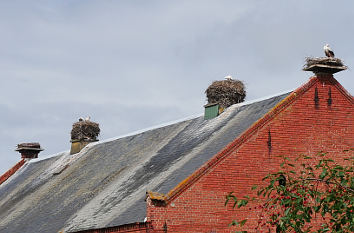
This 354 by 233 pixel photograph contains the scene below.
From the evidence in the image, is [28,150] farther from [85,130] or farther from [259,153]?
[259,153]

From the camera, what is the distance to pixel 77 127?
126 ft

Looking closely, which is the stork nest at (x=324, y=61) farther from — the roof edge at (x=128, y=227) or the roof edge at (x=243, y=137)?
the roof edge at (x=128, y=227)

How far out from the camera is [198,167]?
21938mm

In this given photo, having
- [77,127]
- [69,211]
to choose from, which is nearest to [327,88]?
[69,211]

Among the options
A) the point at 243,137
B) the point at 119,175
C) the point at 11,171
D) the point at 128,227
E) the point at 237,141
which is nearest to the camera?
the point at 128,227

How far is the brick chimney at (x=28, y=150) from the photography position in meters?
43.2

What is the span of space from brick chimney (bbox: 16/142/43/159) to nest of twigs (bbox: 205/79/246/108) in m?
Answer: 17.5

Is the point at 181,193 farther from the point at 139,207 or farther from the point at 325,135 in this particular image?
the point at 325,135

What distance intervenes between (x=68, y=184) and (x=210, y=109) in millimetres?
6914

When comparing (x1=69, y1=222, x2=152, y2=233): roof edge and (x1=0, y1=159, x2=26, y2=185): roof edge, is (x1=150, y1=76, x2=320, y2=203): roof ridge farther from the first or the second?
(x1=0, y1=159, x2=26, y2=185): roof edge

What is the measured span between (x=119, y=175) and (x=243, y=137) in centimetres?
664

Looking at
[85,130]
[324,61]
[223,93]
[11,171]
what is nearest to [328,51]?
[324,61]

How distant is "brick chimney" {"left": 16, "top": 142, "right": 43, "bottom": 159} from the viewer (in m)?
43.2

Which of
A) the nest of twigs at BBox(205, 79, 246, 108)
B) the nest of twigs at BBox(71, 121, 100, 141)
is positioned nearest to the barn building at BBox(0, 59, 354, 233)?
the nest of twigs at BBox(205, 79, 246, 108)
